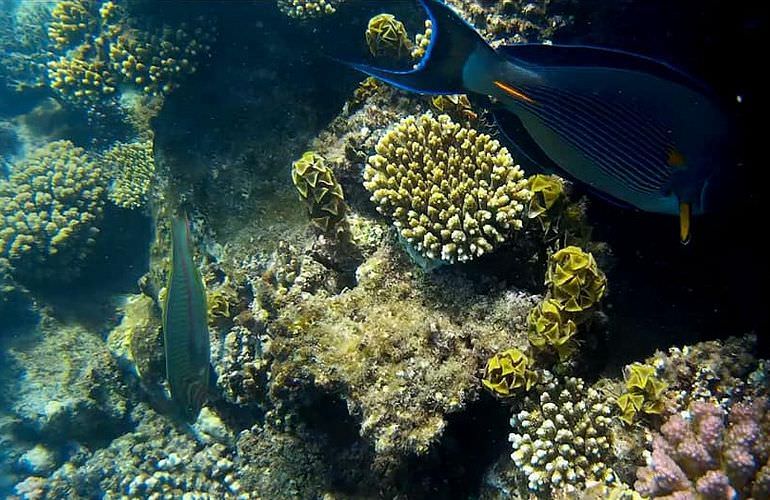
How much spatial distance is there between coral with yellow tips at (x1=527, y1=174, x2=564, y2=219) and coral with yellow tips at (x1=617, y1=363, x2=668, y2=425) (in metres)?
1.06

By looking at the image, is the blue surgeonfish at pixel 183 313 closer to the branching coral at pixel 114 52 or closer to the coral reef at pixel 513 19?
the coral reef at pixel 513 19

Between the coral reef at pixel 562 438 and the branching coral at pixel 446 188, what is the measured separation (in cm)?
95

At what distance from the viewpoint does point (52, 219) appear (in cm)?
673

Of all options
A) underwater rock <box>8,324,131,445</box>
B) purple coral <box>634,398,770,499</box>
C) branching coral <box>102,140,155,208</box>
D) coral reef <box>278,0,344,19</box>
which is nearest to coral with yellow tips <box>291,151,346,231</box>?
coral reef <box>278,0,344,19</box>

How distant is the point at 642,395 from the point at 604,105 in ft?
5.30

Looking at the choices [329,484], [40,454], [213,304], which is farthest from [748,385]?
[40,454]

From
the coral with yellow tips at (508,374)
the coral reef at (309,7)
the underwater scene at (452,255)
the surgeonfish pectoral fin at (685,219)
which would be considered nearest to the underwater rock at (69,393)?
the underwater scene at (452,255)

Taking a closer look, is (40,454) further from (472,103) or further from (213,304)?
(472,103)

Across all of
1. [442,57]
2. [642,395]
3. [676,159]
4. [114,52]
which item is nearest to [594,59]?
[676,159]

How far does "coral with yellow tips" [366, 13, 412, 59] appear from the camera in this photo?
4.23 m

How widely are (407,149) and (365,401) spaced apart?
1.73 meters

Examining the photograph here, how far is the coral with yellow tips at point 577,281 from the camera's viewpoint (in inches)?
108

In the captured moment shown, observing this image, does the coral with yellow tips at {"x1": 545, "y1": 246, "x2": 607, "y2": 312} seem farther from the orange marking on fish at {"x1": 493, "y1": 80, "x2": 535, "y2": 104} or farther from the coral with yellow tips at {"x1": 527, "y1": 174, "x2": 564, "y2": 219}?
the orange marking on fish at {"x1": 493, "y1": 80, "x2": 535, "y2": 104}

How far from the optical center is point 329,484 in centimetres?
354
